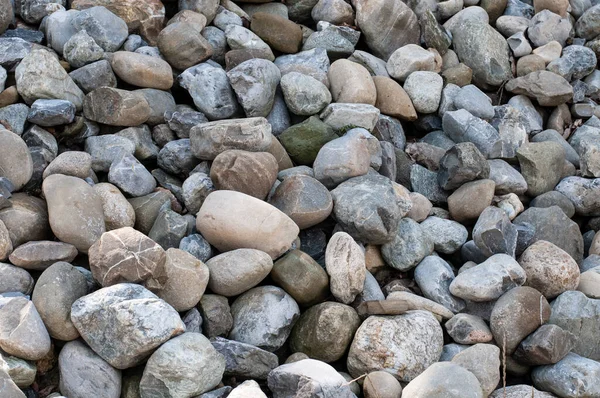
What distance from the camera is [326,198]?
3789 millimetres

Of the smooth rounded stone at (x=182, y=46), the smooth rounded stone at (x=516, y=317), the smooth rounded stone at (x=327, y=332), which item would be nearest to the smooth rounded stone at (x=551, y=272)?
the smooth rounded stone at (x=516, y=317)

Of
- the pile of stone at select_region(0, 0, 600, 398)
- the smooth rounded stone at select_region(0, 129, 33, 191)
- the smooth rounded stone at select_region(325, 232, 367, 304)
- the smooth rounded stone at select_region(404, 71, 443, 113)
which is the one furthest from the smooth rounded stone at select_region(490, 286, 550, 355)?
the smooth rounded stone at select_region(0, 129, 33, 191)

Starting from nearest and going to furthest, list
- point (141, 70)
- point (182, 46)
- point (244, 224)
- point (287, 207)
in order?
point (244, 224), point (287, 207), point (141, 70), point (182, 46)

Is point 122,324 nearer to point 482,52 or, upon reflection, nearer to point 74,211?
point 74,211

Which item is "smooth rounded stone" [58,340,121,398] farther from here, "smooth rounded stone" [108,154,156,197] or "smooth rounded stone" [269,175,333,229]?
"smooth rounded stone" [269,175,333,229]

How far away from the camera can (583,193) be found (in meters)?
4.57

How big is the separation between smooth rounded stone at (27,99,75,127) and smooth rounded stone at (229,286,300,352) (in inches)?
53.3

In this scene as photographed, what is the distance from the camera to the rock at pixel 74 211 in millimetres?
3340

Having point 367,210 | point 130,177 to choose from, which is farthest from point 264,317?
point 130,177

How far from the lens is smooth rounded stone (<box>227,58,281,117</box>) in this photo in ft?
13.8

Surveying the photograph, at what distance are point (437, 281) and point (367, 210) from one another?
0.51m

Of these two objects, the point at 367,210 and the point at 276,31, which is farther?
the point at 276,31

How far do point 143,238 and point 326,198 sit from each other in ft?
3.39

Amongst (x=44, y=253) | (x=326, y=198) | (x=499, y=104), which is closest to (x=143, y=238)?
(x=44, y=253)
